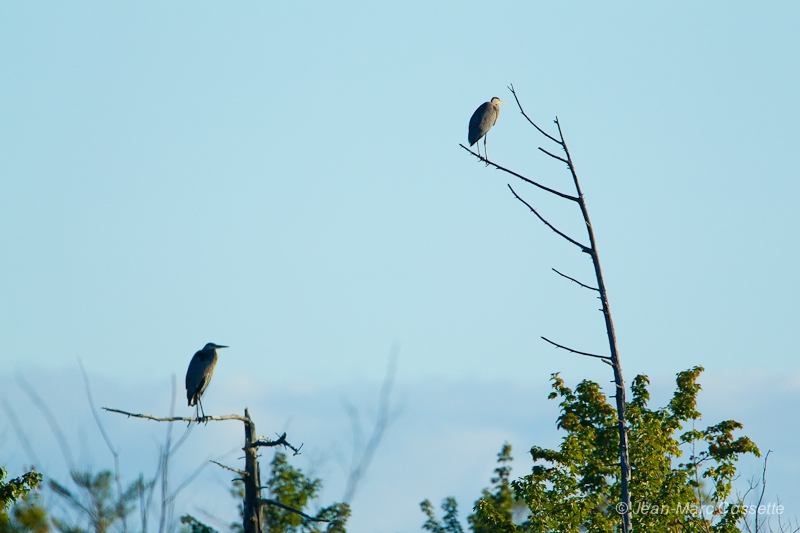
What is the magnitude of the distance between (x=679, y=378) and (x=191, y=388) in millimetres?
7573

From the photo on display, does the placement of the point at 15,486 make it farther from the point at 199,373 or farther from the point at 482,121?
the point at 482,121

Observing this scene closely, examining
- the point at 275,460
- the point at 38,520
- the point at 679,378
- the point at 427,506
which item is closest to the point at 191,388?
the point at 679,378

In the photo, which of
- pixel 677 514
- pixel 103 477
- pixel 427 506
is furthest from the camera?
pixel 427 506

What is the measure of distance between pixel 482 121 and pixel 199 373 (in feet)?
25.7

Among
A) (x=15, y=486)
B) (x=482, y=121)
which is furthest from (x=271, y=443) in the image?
(x=482, y=121)

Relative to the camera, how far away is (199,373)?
15.4 metres

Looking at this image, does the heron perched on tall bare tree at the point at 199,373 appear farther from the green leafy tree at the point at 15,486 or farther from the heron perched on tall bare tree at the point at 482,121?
the heron perched on tall bare tree at the point at 482,121

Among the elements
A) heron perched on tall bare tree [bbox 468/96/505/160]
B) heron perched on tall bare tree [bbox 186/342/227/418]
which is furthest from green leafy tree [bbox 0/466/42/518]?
heron perched on tall bare tree [bbox 468/96/505/160]

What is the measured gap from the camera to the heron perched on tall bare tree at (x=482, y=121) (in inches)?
786

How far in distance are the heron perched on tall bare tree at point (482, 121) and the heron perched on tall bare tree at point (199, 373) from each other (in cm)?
693

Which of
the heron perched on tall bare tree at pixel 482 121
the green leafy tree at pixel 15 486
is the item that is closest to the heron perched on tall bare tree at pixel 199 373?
the green leafy tree at pixel 15 486

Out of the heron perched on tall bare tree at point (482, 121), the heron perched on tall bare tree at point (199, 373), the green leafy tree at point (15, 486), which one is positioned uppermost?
the heron perched on tall bare tree at point (482, 121)

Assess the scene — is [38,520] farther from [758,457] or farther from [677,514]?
[758,457]

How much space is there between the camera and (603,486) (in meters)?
15.9
